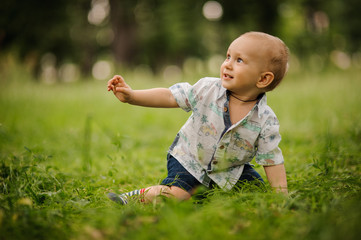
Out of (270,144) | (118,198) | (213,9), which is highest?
(213,9)

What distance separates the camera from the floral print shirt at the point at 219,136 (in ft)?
6.01

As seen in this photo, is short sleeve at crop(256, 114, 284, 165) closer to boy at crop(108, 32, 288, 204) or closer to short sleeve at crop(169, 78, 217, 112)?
boy at crop(108, 32, 288, 204)

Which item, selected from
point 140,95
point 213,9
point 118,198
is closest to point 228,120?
point 140,95

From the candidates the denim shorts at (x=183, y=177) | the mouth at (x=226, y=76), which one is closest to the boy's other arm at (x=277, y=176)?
the denim shorts at (x=183, y=177)

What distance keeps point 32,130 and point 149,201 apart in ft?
11.4

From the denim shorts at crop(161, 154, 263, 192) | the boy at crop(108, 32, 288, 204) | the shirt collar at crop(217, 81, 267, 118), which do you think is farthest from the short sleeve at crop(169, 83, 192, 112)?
the denim shorts at crop(161, 154, 263, 192)

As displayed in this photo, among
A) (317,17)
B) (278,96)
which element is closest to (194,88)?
(278,96)

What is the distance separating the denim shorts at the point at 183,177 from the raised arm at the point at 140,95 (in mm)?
415

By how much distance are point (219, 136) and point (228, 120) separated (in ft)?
0.40

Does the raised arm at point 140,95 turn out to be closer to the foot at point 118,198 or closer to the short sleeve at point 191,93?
the short sleeve at point 191,93

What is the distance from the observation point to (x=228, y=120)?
73.1 inches

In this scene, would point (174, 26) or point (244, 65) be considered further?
point (174, 26)

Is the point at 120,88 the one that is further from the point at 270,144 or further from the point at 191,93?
the point at 270,144

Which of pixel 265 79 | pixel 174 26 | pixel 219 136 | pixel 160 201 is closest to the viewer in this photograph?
pixel 160 201
